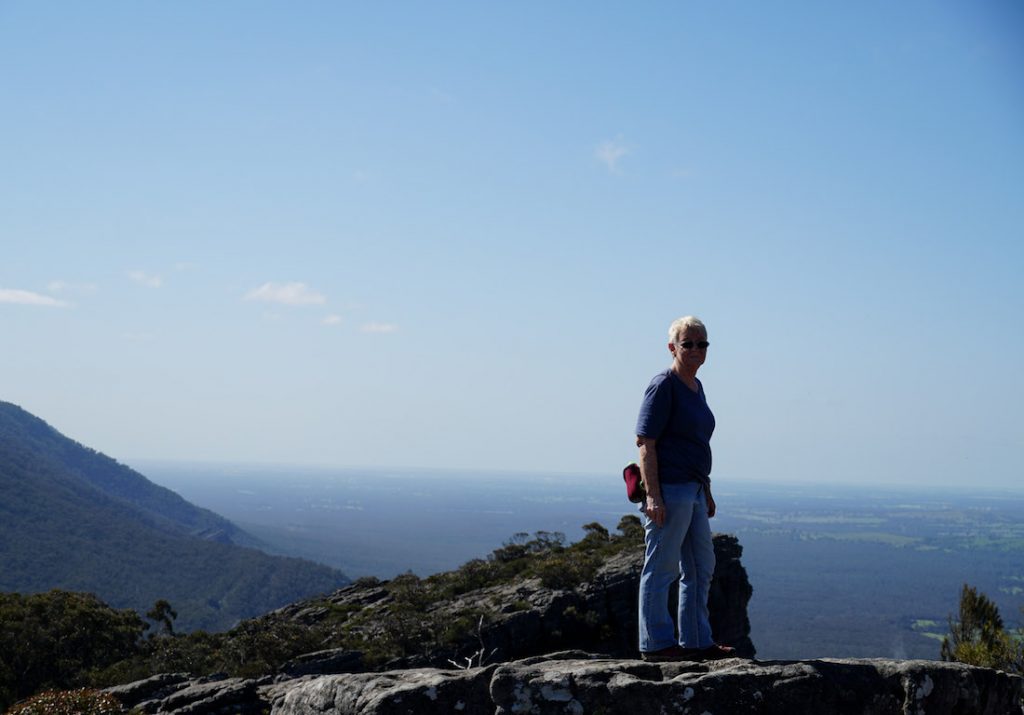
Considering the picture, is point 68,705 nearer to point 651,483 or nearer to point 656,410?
point 651,483

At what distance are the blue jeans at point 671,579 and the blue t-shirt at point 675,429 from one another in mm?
171

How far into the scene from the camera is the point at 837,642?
128m

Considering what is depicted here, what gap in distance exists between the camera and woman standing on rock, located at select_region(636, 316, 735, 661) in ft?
27.6

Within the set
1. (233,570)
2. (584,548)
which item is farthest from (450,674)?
(233,570)

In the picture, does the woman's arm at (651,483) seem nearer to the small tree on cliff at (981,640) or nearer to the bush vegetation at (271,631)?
the bush vegetation at (271,631)

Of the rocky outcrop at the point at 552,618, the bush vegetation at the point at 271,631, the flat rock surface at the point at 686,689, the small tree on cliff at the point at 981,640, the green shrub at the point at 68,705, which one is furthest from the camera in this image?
the small tree on cliff at the point at 981,640

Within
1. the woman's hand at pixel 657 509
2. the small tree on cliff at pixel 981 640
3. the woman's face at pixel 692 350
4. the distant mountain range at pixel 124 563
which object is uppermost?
the woman's face at pixel 692 350

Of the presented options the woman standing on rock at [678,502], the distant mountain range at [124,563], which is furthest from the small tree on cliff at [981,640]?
the distant mountain range at [124,563]

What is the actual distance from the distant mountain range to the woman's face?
429 ft

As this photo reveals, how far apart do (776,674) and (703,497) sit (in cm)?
205

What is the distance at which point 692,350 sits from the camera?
8.69 meters

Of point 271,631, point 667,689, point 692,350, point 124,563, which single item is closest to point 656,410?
point 692,350

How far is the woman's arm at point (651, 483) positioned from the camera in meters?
8.40

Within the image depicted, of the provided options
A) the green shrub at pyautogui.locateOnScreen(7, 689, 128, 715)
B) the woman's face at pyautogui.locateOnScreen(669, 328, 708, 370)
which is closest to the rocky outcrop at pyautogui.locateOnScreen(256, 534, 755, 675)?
the green shrub at pyautogui.locateOnScreen(7, 689, 128, 715)
